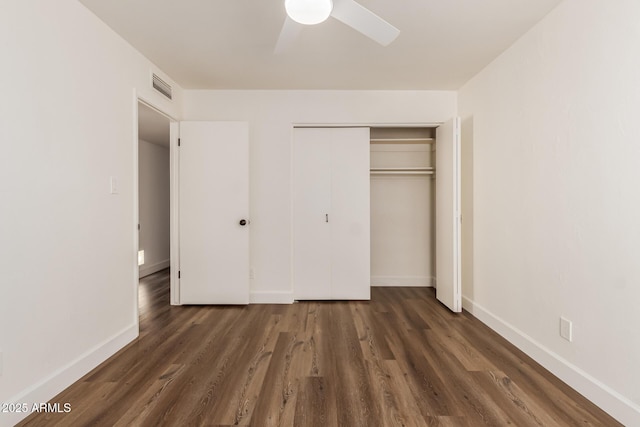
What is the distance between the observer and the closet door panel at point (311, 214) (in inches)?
130

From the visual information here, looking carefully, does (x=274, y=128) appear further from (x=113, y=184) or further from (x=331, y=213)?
(x=113, y=184)

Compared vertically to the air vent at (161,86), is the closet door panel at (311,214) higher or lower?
lower

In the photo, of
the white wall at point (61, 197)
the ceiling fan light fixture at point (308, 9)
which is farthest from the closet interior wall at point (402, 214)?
the white wall at point (61, 197)

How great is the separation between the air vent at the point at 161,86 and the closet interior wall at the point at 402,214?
250 cm

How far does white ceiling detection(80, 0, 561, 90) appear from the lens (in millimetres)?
1875

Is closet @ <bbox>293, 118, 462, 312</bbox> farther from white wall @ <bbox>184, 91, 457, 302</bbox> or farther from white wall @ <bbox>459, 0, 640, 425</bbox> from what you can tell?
white wall @ <bbox>459, 0, 640, 425</bbox>

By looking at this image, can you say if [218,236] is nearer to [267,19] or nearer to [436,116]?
[267,19]

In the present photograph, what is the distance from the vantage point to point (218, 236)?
3.12 metres

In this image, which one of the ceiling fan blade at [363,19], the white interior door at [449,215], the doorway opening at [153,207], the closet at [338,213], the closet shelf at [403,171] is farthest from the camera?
the doorway opening at [153,207]

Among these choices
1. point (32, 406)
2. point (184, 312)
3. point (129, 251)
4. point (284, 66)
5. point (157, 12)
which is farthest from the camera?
point (184, 312)

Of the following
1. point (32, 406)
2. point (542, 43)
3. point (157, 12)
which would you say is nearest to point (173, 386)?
point (32, 406)

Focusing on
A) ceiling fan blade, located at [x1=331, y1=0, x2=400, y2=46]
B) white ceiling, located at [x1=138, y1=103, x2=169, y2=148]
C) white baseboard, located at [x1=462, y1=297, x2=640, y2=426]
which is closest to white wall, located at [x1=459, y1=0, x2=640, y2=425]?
white baseboard, located at [x1=462, y1=297, x2=640, y2=426]

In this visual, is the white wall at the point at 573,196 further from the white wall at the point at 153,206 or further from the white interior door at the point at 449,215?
the white wall at the point at 153,206

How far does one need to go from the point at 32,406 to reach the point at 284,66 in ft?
9.70
